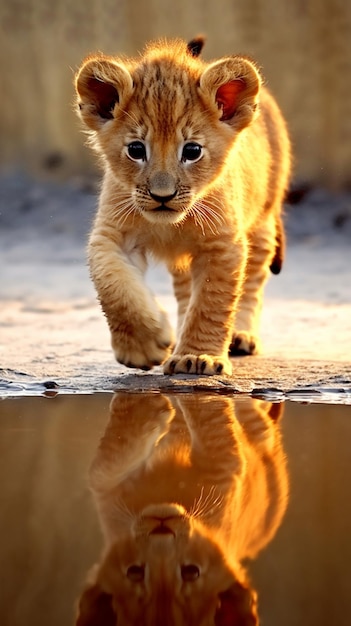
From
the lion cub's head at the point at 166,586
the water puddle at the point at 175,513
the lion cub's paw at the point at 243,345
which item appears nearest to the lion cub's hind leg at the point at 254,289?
the lion cub's paw at the point at 243,345

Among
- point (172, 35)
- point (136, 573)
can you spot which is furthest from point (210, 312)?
point (172, 35)

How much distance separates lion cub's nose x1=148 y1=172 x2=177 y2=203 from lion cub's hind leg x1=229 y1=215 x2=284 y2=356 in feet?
4.40

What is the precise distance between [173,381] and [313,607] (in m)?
2.44

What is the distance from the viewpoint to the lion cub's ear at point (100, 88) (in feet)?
15.2

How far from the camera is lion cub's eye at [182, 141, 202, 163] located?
4547mm

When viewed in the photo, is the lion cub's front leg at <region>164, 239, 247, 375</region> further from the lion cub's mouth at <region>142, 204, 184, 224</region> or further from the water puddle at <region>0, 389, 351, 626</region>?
the water puddle at <region>0, 389, 351, 626</region>

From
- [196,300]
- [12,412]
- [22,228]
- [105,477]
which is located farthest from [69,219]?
[105,477]

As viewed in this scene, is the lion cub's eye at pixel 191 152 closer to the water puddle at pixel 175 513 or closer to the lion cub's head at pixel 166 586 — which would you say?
the water puddle at pixel 175 513

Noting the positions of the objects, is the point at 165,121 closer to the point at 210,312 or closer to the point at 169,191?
the point at 169,191

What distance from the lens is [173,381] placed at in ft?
15.5

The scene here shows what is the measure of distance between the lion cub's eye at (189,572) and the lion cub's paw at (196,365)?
7.56 feet

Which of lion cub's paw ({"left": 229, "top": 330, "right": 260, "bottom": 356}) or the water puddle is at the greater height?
lion cub's paw ({"left": 229, "top": 330, "right": 260, "bottom": 356})

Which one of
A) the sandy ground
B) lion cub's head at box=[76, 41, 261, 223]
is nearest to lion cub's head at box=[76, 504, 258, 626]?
the sandy ground

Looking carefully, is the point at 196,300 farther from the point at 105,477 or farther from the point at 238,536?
the point at 238,536
